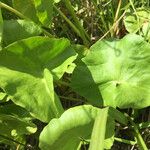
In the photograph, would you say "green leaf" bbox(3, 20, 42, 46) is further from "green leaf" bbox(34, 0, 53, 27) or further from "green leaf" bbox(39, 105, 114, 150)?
"green leaf" bbox(39, 105, 114, 150)

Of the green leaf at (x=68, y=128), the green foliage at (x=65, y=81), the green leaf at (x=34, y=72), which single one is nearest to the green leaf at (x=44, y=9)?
the green foliage at (x=65, y=81)

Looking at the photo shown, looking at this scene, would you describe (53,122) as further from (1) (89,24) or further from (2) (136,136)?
(1) (89,24)

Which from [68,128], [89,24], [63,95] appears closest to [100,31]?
[89,24]

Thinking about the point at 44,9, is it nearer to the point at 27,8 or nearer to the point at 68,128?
the point at 27,8

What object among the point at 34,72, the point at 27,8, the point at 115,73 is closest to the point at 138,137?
the point at 115,73

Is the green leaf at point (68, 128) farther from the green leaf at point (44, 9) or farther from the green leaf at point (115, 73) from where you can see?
the green leaf at point (44, 9)

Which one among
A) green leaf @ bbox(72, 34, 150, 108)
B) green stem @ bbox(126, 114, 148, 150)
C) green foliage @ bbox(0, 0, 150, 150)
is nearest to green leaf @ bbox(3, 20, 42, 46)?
green foliage @ bbox(0, 0, 150, 150)

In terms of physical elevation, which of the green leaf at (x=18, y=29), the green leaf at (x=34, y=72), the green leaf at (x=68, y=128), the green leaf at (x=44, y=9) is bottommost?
the green leaf at (x=68, y=128)
